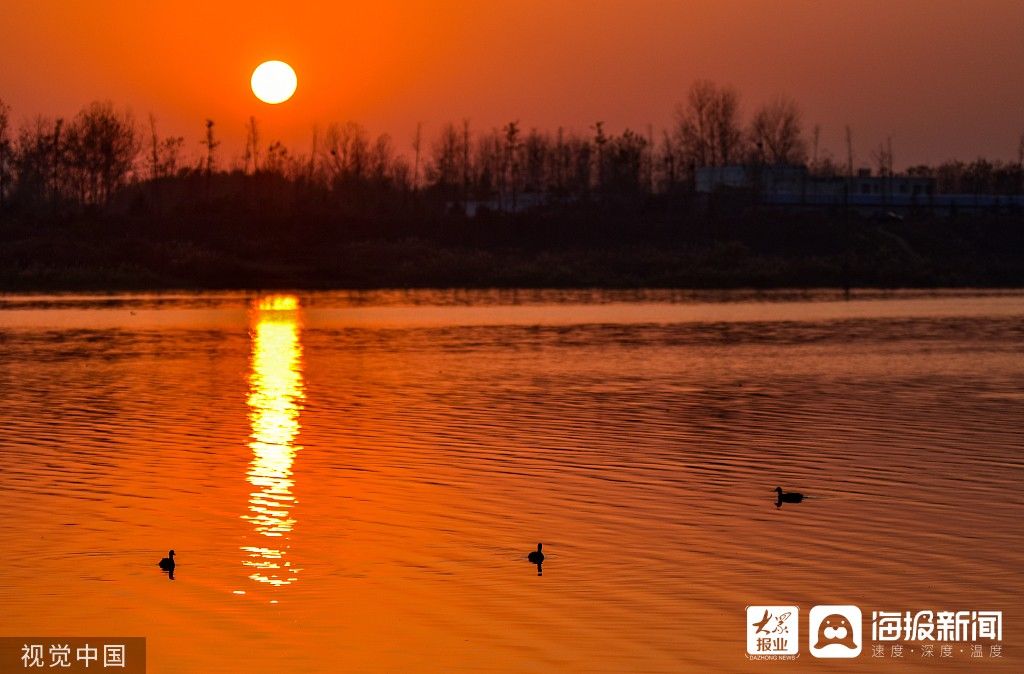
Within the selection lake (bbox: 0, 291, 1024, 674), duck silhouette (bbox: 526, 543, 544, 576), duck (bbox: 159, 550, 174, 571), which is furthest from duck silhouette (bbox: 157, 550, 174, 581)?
duck silhouette (bbox: 526, 543, 544, 576)

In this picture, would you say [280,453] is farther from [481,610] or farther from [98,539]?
[481,610]

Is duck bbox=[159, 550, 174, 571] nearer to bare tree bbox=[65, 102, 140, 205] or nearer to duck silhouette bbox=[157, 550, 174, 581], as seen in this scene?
duck silhouette bbox=[157, 550, 174, 581]

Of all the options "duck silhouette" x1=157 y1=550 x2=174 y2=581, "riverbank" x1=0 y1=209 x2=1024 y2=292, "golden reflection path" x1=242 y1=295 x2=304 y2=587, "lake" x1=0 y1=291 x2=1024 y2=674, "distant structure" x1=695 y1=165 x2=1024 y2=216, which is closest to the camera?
"lake" x1=0 y1=291 x2=1024 y2=674

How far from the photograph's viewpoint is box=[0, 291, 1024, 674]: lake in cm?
1661

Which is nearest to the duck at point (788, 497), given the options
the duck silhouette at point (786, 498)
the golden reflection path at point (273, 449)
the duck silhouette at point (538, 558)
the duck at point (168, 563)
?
the duck silhouette at point (786, 498)

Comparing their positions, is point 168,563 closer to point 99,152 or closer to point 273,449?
point 273,449

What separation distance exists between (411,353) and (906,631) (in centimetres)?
4080

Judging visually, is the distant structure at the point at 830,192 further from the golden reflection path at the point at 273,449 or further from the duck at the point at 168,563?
the duck at the point at 168,563

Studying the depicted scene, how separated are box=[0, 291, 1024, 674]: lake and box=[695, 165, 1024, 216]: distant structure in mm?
118652

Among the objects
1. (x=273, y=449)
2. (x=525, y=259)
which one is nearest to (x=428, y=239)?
(x=525, y=259)

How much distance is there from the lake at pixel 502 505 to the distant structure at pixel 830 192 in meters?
119

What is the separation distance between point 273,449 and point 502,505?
27.8 ft

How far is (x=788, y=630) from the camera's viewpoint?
53.7ft

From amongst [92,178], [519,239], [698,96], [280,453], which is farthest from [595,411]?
[698,96]
